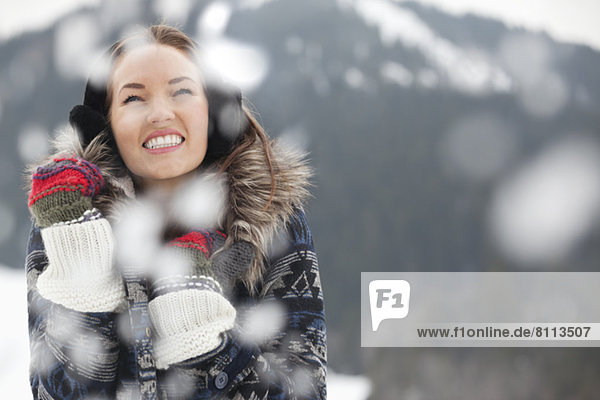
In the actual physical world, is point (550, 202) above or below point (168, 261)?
below

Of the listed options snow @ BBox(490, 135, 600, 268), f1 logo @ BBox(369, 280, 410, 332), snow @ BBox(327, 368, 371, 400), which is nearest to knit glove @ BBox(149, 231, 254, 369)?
f1 logo @ BBox(369, 280, 410, 332)

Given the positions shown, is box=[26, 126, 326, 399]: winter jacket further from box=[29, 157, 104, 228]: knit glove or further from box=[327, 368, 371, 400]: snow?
box=[327, 368, 371, 400]: snow

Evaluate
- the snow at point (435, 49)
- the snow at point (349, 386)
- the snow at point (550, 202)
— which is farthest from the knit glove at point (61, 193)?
the snow at point (435, 49)

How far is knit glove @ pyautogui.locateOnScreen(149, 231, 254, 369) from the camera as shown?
987 mm

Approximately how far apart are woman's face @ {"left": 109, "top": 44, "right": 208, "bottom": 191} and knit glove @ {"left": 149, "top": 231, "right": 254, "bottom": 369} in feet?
0.73

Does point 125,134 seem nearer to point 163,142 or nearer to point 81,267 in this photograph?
point 163,142

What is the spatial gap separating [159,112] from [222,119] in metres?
0.16

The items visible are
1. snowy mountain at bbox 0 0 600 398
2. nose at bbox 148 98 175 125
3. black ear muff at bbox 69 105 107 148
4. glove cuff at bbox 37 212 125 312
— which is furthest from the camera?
snowy mountain at bbox 0 0 600 398

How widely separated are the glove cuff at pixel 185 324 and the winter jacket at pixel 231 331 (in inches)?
0.7

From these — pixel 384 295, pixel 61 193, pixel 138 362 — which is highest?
pixel 61 193

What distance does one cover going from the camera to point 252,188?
50.4 inches

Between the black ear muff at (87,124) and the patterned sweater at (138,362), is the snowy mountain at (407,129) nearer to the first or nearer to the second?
the black ear muff at (87,124)

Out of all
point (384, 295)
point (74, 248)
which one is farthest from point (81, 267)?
point (384, 295)

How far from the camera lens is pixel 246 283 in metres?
1.22
